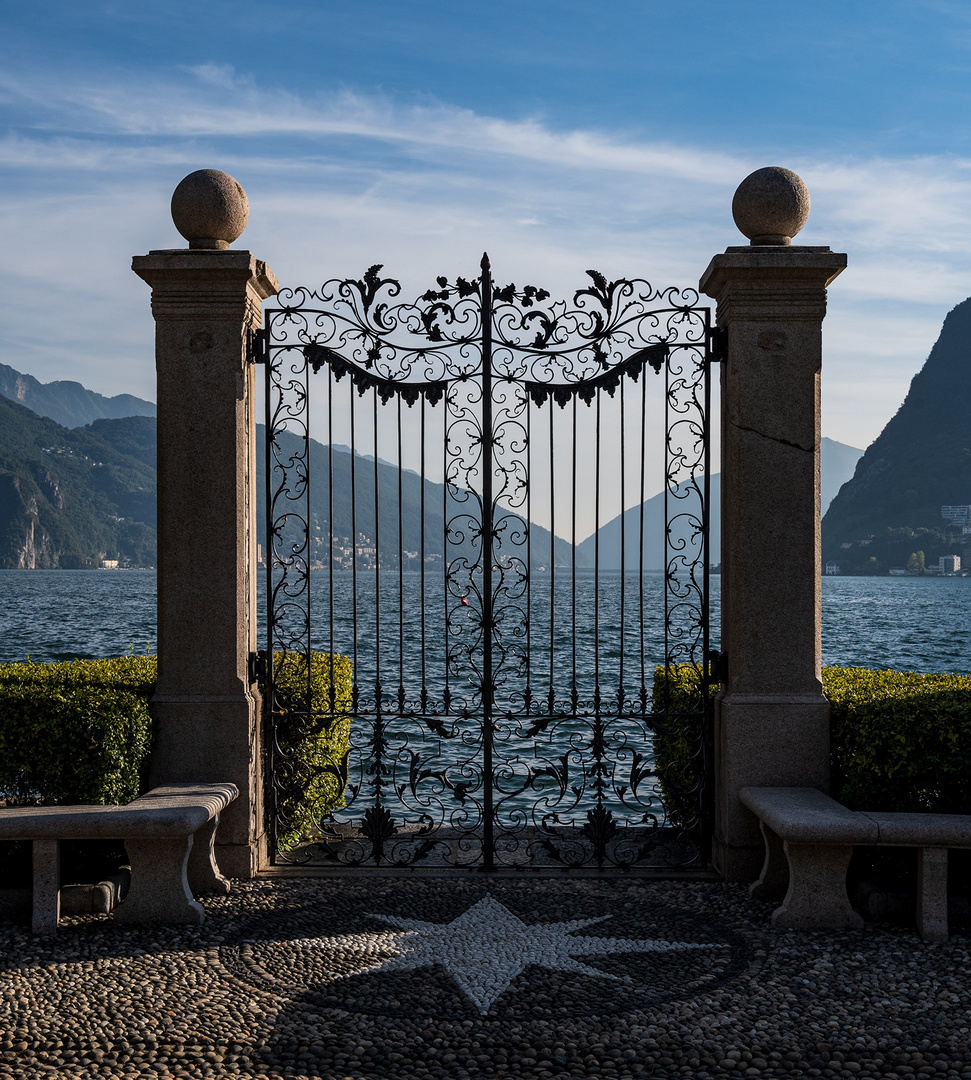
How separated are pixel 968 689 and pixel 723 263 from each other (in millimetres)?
3153

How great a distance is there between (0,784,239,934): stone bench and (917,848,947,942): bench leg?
4.12 m

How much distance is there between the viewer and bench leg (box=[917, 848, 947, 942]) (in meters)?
5.01

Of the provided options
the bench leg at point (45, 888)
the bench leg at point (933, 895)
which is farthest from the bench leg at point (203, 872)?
the bench leg at point (933, 895)

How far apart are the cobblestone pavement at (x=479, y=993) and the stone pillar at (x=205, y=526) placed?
919 mm

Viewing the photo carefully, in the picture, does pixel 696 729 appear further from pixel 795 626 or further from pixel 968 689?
pixel 968 689

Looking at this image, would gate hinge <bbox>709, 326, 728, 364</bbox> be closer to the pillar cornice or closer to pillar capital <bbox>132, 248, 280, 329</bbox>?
the pillar cornice

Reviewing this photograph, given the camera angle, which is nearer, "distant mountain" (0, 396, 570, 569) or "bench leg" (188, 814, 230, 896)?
"bench leg" (188, 814, 230, 896)

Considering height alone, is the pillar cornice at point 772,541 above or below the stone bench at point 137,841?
above

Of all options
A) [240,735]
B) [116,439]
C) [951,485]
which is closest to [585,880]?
[240,735]

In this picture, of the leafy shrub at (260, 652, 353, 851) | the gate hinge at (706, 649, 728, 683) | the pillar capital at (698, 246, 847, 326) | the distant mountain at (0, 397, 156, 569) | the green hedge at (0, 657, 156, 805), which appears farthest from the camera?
the distant mountain at (0, 397, 156, 569)

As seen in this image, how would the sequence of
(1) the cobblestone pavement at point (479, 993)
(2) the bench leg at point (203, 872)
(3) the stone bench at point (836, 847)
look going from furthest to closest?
1. (2) the bench leg at point (203, 872)
2. (3) the stone bench at point (836, 847)
3. (1) the cobblestone pavement at point (479, 993)

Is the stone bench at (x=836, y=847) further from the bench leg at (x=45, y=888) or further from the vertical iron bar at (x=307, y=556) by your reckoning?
the bench leg at (x=45, y=888)

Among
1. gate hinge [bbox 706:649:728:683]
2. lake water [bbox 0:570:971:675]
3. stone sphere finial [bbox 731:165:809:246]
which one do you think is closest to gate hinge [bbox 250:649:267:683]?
gate hinge [bbox 706:649:728:683]

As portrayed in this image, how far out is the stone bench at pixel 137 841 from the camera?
198 inches
